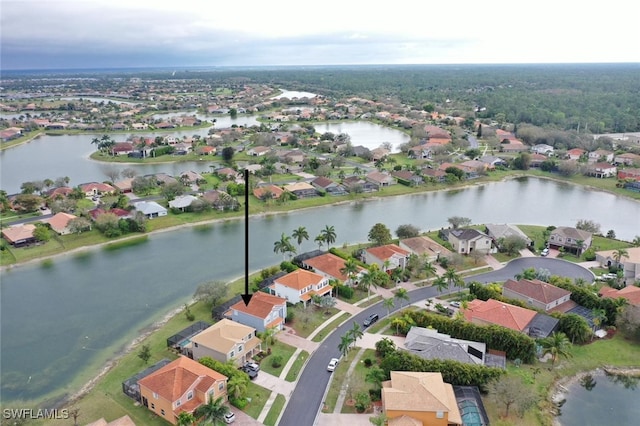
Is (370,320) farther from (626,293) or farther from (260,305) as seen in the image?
(626,293)

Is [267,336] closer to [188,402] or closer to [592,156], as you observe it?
[188,402]

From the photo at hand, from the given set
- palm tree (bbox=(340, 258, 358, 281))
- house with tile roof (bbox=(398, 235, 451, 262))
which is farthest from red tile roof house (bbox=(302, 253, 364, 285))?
house with tile roof (bbox=(398, 235, 451, 262))

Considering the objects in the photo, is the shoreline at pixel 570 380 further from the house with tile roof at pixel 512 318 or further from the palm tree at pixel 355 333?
the palm tree at pixel 355 333

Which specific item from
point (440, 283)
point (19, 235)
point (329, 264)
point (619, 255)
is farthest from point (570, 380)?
point (19, 235)

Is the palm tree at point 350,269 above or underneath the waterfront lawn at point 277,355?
above

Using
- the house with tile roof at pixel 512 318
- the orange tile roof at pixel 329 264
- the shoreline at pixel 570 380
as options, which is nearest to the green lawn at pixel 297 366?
the orange tile roof at pixel 329 264

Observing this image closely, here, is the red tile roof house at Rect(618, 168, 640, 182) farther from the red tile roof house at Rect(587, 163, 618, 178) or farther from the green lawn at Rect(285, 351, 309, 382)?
the green lawn at Rect(285, 351, 309, 382)
